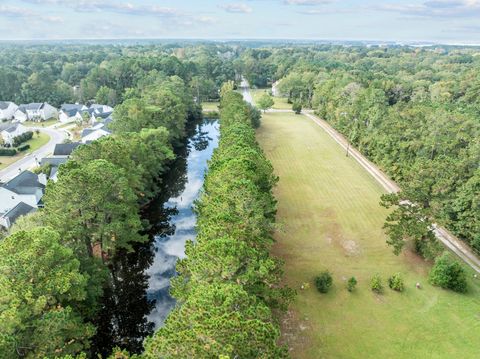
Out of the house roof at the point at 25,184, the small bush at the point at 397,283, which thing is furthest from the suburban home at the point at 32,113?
the small bush at the point at 397,283

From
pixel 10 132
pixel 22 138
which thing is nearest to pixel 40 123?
pixel 22 138

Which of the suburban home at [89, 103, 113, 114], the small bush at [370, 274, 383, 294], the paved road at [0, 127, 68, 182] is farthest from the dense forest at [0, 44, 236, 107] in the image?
the small bush at [370, 274, 383, 294]

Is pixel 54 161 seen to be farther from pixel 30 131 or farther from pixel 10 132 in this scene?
pixel 30 131

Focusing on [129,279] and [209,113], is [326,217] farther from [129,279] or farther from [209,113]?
[209,113]

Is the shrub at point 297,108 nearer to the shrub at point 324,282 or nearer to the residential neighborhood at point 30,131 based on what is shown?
the residential neighborhood at point 30,131

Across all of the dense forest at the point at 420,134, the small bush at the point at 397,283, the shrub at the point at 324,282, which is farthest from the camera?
the dense forest at the point at 420,134

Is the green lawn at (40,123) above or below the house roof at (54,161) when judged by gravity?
below

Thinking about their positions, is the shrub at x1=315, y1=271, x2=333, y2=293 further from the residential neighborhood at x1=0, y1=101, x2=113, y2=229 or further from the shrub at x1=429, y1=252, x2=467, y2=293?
the residential neighborhood at x1=0, y1=101, x2=113, y2=229

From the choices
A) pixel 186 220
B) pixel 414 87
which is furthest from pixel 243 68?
pixel 186 220
